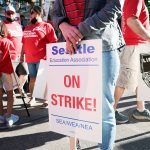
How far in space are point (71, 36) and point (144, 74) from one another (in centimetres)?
179

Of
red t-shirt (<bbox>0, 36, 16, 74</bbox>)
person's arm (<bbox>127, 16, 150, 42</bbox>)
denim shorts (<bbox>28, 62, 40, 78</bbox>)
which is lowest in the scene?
denim shorts (<bbox>28, 62, 40, 78</bbox>)

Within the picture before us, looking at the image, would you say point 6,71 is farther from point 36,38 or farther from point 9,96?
point 36,38

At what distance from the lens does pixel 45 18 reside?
25.1 feet

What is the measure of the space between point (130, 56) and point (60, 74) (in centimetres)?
190

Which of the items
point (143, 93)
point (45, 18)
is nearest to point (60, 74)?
point (143, 93)

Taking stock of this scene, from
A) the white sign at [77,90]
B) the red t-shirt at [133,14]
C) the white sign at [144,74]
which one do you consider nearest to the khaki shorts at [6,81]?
the red t-shirt at [133,14]

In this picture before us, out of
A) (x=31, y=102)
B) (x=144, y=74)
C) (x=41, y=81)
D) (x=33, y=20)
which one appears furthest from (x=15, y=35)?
(x=144, y=74)

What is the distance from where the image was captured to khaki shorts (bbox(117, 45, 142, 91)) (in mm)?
4398

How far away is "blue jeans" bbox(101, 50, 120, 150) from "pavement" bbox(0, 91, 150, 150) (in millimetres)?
1071

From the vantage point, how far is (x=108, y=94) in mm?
2602

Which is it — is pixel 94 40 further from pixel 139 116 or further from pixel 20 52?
pixel 20 52

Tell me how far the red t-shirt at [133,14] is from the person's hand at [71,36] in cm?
124

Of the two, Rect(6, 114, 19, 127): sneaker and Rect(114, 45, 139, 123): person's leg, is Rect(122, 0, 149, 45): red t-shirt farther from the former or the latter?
Rect(6, 114, 19, 127): sneaker

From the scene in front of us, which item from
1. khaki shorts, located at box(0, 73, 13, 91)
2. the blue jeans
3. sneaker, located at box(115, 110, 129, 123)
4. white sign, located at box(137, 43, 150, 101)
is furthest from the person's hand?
khaki shorts, located at box(0, 73, 13, 91)
